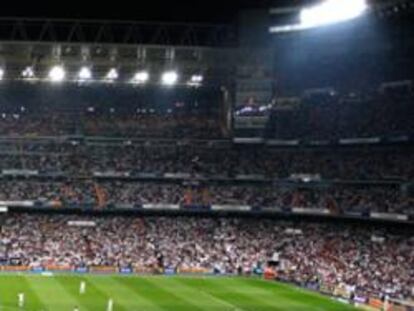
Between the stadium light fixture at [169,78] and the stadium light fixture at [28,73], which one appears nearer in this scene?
the stadium light fixture at [28,73]

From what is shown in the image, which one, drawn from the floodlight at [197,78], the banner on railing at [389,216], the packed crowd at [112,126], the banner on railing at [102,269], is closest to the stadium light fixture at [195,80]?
the floodlight at [197,78]

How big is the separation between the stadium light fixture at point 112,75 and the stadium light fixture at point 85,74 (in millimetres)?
1514

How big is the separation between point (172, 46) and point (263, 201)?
707 inches

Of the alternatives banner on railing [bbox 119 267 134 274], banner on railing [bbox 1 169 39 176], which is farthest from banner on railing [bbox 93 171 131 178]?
banner on railing [bbox 119 267 134 274]

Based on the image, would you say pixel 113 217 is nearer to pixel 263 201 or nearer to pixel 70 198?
pixel 70 198

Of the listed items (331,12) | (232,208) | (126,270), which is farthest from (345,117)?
(126,270)

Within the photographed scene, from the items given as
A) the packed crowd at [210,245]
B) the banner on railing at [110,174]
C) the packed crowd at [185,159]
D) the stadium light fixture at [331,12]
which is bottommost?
the packed crowd at [210,245]

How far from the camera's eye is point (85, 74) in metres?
68.4

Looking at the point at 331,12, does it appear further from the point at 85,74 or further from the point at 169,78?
the point at 85,74

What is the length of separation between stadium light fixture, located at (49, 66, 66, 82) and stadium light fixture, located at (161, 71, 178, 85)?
843cm

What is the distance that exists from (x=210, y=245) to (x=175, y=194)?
22.6 feet

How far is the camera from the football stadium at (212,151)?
2327 inches

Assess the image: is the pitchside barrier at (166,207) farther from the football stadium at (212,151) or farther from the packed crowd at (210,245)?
the packed crowd at (210,245)

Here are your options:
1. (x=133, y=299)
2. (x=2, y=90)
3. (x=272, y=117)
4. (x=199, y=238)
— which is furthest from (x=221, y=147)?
(x=133, y=299)
